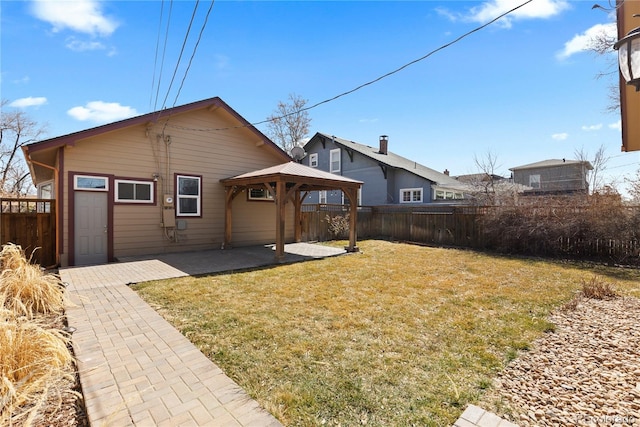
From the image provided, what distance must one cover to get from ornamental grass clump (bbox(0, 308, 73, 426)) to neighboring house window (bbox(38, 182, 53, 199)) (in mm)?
8588

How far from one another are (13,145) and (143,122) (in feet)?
75.5

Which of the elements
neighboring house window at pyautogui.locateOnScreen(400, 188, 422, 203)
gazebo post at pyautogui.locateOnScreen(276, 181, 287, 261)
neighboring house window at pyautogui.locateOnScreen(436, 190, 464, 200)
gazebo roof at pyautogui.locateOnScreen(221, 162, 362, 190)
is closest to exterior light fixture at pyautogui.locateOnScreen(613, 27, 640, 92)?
gazebo roof at pyautogui.locateOnScreen(221, 162, 362, 190)

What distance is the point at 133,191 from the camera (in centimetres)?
837

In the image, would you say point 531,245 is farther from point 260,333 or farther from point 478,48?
point 260,333

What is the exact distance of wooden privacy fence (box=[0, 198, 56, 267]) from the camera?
715 centimetres

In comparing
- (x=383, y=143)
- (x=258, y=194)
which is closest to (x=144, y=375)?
(x=258, y=194)

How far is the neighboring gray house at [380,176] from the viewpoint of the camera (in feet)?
59.9

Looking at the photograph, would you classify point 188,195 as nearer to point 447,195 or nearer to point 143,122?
point 143,122

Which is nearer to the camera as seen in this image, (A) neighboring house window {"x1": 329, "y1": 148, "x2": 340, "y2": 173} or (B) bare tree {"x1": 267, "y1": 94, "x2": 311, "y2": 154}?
(A) neighboring house window {"x1": 329, "y1": 148, "x2": 340, "y2": 173}

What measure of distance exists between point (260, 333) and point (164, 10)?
290 inches

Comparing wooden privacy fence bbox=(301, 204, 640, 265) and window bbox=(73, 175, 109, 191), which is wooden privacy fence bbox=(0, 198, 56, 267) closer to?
window bbox=(73, 175, 109, 191)

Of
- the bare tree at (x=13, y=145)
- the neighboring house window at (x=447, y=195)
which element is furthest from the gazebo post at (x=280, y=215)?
the bare tree at (x=13, y=145)

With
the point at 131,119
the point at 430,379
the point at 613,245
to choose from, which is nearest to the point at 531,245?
the point at 613,245

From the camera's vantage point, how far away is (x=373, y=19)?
6.29 meters
